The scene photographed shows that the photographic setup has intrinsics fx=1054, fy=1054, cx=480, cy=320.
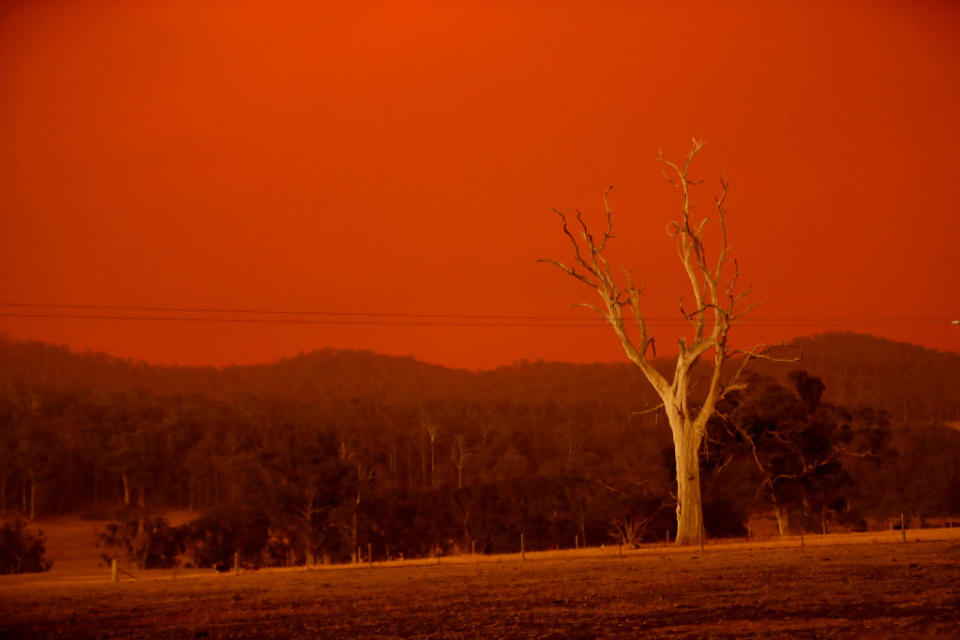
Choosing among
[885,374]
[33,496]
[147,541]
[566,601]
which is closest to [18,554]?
[147,541]

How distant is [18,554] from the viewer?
53.3 meters

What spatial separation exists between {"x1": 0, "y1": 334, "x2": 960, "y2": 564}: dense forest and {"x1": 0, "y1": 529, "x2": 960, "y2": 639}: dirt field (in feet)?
47.8

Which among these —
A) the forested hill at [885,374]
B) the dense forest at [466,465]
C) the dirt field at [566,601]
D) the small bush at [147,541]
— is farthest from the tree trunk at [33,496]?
the forested hill at [885,374]

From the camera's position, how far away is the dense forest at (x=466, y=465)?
1909 inches

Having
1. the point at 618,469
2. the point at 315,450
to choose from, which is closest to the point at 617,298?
the point at 315,450

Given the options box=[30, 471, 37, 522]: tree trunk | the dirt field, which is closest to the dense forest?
box=[30, 471, 37, 522]: tree trunk

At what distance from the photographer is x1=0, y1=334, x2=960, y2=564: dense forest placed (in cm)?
4850

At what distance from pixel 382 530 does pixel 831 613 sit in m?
44.4

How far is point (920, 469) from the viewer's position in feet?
227

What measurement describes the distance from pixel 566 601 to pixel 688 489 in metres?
18.5

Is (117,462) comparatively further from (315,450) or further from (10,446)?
(315,450)

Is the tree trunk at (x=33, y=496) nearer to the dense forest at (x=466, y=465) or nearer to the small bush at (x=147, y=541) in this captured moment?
the dense forest at (x=466, y=465)

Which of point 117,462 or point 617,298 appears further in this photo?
point 117,462

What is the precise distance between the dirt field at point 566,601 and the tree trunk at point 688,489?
7.26m
